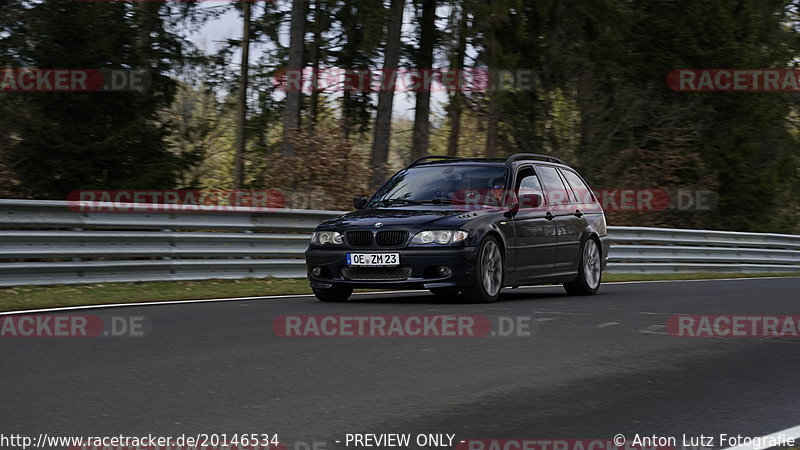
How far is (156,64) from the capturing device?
26.6m

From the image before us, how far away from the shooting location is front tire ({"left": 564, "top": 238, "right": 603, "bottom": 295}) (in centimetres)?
1412

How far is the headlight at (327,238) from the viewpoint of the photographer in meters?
11.8

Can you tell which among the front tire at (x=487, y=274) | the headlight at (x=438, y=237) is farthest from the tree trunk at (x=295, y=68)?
the headlight at (x=438, y=237)

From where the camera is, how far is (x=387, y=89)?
1064 inches

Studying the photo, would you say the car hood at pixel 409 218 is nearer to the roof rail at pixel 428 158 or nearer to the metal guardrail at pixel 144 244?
the roof rail at pixel 428 158

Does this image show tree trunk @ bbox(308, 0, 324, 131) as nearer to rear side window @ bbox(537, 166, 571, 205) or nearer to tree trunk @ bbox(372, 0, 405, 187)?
tree trunk @ bbox(372, 0, 405, 187)

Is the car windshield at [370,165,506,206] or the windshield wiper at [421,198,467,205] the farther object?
the car windshield at [370,165,506,206]

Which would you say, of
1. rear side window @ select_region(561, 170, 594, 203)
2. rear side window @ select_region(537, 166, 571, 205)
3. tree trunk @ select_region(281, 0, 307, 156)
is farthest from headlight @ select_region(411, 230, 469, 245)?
tree trunk @ select_region(281, 0, 307, 156)

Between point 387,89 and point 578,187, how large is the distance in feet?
41.8

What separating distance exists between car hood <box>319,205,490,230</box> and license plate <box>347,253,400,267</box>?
316mm

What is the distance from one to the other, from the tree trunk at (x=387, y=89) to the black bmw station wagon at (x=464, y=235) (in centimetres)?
1122

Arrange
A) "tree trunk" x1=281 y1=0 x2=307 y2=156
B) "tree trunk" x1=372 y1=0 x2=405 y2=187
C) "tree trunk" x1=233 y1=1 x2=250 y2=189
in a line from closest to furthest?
"tree trunk" x1=281 y1=0 x2=307 y2=156 < "tree trunk" x1=372 y1=0 x2=405 y2=187 < "tree trunk" x1=233 y1=1 x2=250 y2=189

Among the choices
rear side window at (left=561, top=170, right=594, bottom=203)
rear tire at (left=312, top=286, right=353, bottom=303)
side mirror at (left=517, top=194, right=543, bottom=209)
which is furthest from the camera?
rear side window at (left=561, top=170, right=594, bottom=203)

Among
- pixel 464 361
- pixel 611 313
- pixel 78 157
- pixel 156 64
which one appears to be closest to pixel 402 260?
pixel 611 313
